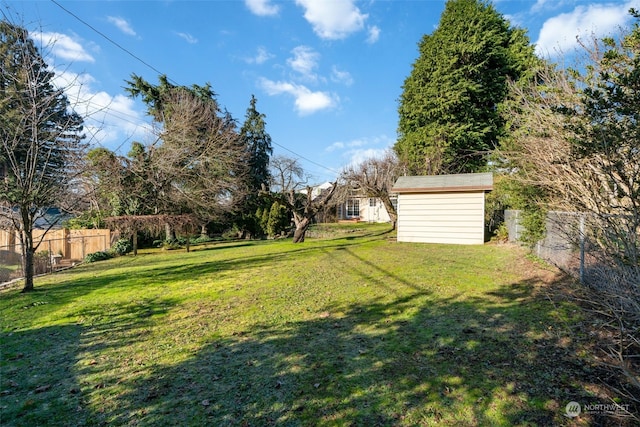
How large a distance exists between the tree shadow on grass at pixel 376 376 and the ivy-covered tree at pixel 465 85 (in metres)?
18.2

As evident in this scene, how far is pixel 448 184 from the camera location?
1315 centimetres

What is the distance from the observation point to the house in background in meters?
31.9

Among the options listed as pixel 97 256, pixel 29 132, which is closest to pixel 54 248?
pixel 97 256

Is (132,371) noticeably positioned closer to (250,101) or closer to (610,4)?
(610,4)

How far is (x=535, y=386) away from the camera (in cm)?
256

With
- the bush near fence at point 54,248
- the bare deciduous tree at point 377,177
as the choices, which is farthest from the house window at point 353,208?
the bush near fence at point 54,248

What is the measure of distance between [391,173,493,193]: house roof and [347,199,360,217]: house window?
61.8ft

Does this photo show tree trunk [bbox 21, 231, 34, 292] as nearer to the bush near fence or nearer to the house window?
the bush near fence

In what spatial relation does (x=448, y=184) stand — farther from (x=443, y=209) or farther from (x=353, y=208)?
(x=353, y=208)

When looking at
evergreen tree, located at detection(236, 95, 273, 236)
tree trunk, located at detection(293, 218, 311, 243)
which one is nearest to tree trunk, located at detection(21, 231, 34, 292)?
tree trunk, located at detection(293, 218, 311, 243)

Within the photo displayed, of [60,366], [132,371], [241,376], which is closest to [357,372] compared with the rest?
[241,376]

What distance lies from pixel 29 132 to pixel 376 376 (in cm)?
859

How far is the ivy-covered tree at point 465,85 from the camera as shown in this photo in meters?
20.1

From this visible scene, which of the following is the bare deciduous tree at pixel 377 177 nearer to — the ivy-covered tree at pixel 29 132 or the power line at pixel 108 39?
the power line at pixel 108 39
